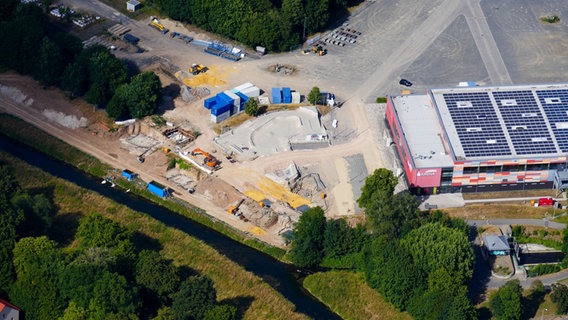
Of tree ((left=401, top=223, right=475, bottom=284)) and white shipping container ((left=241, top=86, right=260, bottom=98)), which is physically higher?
white shipping container ((left=241, top=86, right=260, bottom=98))

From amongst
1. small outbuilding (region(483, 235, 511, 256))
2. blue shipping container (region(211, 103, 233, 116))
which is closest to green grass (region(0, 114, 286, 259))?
blue shipping container (region(211, 103, 233, 116))

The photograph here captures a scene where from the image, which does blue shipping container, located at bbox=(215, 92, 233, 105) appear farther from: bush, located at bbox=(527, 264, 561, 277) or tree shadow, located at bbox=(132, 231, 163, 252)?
bush, located at bbox=(527, 264, 561, 277)

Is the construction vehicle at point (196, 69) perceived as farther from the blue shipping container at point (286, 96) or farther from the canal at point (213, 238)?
the canal at point (213, 238)

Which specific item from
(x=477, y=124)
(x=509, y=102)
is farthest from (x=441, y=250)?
(x=509, y=102)

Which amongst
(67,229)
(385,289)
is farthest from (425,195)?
(67,229)

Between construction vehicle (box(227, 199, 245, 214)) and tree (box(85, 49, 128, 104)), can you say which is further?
tree (box(85, 49, 128, 104))

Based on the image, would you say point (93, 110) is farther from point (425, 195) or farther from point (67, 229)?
point (425, 195)
